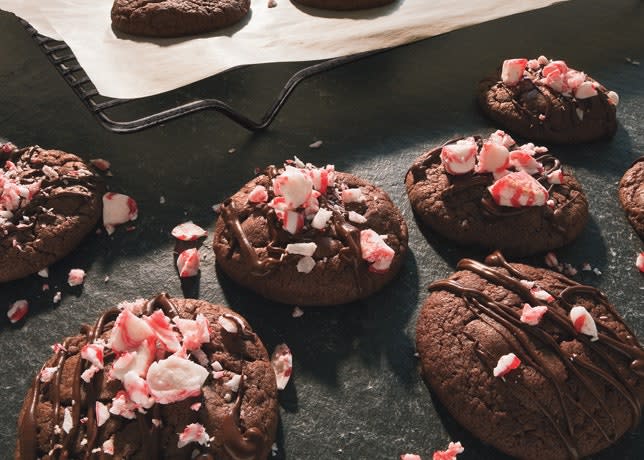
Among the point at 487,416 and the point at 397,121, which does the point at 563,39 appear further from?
the point at 487,416

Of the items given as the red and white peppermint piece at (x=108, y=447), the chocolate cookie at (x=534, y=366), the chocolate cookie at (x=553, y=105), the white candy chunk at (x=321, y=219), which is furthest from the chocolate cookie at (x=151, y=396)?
the chocolate cookie at (x=553, y=105)

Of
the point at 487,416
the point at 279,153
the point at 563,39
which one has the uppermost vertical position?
the point at 487,416

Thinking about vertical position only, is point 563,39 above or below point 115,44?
below

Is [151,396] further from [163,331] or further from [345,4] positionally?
[345,4]

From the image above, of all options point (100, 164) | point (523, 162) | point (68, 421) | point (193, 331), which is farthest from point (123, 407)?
point (523, 162)

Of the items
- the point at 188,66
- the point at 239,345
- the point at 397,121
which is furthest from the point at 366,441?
the point at 188,66

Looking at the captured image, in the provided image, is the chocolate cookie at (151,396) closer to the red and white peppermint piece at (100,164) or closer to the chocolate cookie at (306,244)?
the chocolate cookie at (306,244)

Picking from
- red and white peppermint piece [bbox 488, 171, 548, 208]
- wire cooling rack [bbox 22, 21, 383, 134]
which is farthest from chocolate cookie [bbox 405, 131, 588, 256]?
wire cooling rack [bbox 22, 21, 383, 134]
